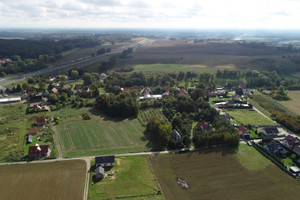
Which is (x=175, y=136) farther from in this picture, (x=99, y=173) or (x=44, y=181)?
(x=44, y=181)

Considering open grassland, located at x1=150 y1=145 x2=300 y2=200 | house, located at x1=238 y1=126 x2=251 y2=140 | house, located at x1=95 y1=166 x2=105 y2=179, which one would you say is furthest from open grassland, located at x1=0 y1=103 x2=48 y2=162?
house, located at x1=238 y1=126 x2=251 y2=140

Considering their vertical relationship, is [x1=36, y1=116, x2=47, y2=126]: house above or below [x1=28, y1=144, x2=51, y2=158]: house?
above

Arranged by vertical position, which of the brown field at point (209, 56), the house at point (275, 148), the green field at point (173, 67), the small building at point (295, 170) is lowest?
the small building at point (295, 170)

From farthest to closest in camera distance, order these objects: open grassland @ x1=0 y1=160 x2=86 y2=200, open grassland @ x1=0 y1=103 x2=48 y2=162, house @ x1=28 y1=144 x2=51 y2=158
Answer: open grassland @ x1=0 y1=103 x2=48 y2=162
house @ x1=28 y1=144 x2=51 y2=158
open grassland @ x1=0 y1=160 x2=86 y2=200

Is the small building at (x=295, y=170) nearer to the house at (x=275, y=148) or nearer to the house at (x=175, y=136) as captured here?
the house at (x=275, y=148)

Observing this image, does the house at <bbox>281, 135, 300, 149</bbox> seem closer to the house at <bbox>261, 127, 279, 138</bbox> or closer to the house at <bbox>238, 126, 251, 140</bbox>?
the house at <bbox>261, 127, 279, 138</bbox>

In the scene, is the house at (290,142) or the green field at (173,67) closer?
the house at (290,142)

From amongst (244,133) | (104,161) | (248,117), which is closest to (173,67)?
(248,117)

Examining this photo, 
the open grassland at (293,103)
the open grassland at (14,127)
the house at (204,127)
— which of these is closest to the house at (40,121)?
the open grassland at (14,127)

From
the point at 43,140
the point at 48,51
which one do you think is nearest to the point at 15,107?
the point at 43,140
